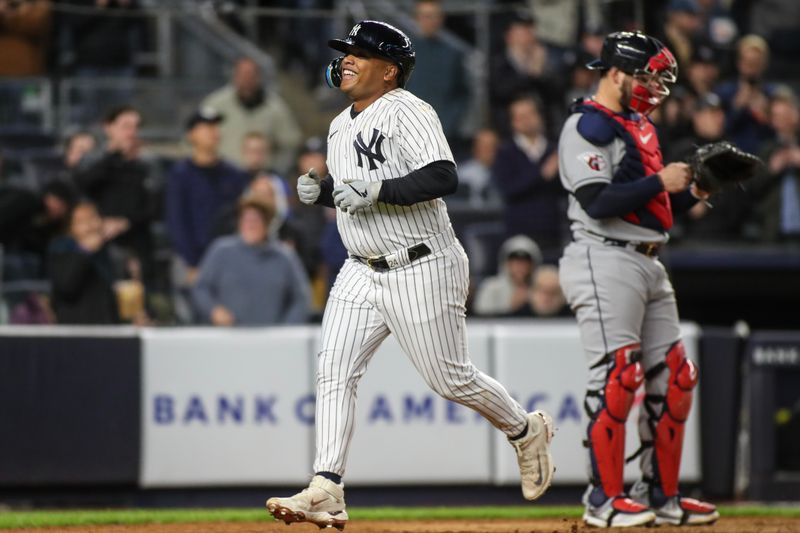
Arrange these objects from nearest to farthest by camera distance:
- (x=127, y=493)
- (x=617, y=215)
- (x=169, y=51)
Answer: (x=617, y=215) < (x=127, y=493) < (x=169, y=51)

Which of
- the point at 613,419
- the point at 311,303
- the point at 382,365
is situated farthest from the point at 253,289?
the point at 613,419

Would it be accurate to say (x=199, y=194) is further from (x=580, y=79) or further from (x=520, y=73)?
(x=580, y=79)

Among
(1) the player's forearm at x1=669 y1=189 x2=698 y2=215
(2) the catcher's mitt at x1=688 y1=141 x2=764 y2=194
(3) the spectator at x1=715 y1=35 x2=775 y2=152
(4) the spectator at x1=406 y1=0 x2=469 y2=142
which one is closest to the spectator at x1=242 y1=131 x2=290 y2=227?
(4) the spectator at x1=406 y1=0 x2=469 y2=142

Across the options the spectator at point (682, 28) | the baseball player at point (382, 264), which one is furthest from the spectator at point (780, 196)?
the baseball player at point (382, 264)

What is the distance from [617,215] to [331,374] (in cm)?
162

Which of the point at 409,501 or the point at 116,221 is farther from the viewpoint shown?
the point at 116,221

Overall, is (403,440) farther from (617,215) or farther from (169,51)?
(169,51)

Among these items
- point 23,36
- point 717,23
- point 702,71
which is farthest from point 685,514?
point 717,23

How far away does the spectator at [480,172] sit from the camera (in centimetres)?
1174

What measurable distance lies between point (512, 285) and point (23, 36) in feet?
14.7

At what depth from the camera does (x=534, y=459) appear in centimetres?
635

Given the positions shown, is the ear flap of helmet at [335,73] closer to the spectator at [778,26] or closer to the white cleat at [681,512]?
the white cleat at [681,512]

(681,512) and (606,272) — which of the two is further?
(681,512)

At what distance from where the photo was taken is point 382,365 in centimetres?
939
